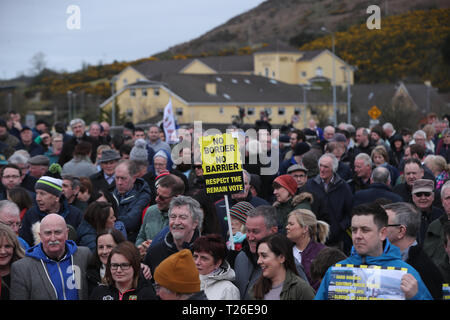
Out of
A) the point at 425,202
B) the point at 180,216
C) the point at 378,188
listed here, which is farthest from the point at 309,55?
the point at 180,216

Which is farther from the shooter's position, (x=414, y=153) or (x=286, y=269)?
(x=414, y=153)

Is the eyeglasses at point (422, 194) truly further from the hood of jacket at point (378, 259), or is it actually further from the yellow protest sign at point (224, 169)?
the hood of jacket at point (378, 259)

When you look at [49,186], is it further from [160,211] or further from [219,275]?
[219,275]

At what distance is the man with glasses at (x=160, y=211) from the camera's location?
7359 mm

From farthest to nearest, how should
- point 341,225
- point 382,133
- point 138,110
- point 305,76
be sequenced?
point 305,76
point 138,110
point 382,133
point 341,225

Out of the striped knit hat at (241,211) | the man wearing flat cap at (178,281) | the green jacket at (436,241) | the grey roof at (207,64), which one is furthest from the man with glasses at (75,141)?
the grey roof at (207,64)

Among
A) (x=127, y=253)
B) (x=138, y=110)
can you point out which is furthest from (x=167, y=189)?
(x=138, y=110)

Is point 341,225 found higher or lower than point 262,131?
lower

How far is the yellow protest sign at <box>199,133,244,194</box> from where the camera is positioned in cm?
733

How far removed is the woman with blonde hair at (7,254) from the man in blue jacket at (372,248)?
2.58 metres

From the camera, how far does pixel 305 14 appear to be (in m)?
138

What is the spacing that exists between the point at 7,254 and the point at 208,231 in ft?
6.43
